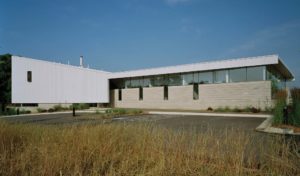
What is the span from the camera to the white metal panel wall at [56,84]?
85.5ft

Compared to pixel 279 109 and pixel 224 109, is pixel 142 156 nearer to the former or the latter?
pixel 279 109

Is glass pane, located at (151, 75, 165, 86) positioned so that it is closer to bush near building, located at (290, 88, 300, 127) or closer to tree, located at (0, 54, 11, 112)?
bush near building, located at (290, 88, 300, 127)

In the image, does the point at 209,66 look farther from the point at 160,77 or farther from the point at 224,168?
the point at 224,168

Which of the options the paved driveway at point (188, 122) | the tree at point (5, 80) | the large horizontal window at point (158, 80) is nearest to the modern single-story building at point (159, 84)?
the large horizontal window at point (158, 80)

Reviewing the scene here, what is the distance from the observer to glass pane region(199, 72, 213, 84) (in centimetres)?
2535

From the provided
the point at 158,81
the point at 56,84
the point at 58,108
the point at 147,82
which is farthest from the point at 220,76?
the point at 56,84

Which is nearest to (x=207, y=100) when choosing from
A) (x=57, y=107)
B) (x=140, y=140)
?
(x=57, y=107)

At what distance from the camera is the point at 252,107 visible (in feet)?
73.3

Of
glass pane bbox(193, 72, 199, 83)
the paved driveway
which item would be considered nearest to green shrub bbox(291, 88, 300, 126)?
the paved driveway

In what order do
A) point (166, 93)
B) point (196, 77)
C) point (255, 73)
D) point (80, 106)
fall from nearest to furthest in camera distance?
point (255, 73) → point (196, 77) → point (166, 93) → point (80, 106)

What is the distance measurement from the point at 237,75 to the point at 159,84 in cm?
913

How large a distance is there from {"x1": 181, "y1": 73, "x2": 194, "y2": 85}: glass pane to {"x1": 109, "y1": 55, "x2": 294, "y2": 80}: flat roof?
0.79 metres

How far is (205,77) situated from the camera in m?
25.8

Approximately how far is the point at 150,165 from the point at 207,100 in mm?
22254
